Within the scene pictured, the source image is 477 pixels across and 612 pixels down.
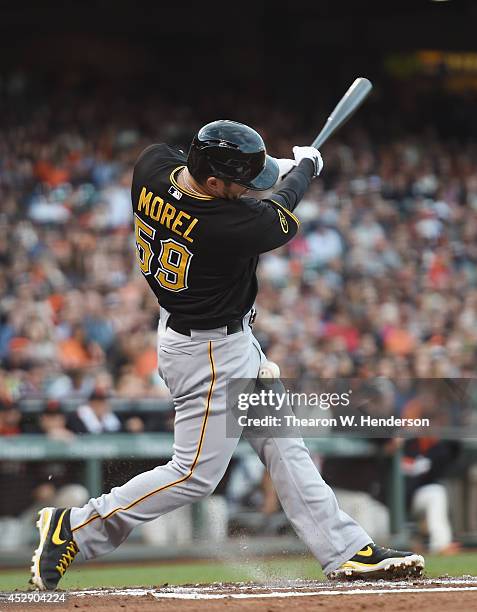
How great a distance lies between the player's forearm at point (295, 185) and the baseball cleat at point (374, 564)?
132 cm

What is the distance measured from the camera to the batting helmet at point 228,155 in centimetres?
415

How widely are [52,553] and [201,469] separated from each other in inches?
24.6

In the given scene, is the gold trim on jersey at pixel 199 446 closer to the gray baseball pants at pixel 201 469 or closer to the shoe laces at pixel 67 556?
the gray baseball pants at pixel 201 469

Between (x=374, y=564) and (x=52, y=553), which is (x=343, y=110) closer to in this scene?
(x=374, y=564)

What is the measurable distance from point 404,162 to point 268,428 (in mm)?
9680

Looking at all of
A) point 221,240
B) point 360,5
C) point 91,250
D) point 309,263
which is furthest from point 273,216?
point 360,5

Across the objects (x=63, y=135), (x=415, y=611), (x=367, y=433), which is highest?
(x=63, y=135)

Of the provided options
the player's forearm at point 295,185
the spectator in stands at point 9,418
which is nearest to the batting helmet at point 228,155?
the player's forearm at point 295,185

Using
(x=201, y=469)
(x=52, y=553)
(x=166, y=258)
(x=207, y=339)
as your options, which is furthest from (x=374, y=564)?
(x=166, y=258)

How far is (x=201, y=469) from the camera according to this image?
430 cm

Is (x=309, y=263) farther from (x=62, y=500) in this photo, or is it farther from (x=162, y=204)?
(x=162, y=204)

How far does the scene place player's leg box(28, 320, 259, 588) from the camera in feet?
14.1

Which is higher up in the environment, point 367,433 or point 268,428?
point 367,433

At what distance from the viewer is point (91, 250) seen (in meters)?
10.2
